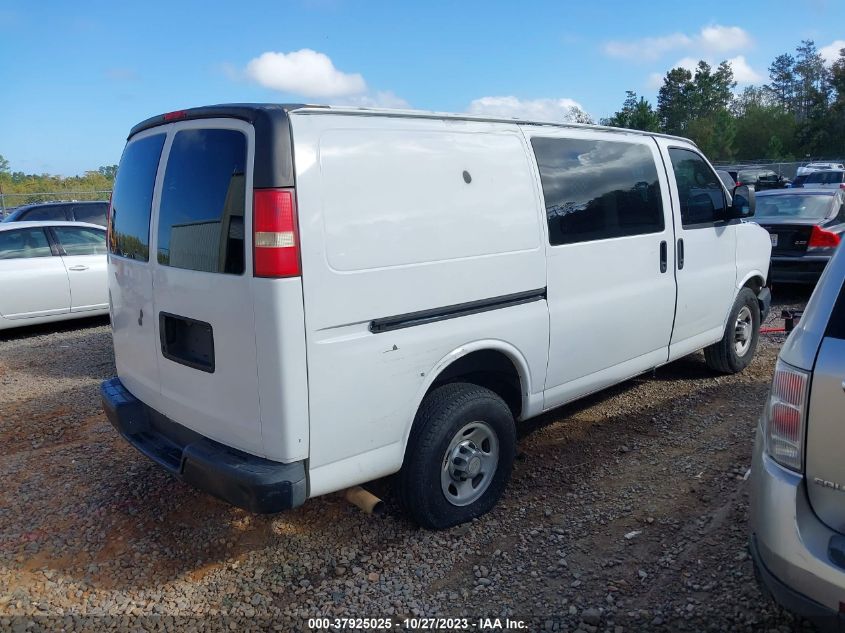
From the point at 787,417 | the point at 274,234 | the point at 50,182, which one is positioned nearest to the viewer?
the point at 787,417

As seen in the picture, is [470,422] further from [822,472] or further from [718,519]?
[822,472]

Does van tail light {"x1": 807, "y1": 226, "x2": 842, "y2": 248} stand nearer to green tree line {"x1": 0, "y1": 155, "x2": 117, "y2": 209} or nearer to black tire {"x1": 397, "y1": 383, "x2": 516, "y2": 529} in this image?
black tire {"x1": 397, "y1": 383, "x2": 516, "y2": 529}

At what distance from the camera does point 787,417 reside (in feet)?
7.57

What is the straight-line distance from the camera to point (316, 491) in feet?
9.68

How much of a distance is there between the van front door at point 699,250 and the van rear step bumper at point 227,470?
3.33 m

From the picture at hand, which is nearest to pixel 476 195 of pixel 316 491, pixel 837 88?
pixel 316 491

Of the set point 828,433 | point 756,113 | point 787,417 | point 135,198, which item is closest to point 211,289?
point 135,198

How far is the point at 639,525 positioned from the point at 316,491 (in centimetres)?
179

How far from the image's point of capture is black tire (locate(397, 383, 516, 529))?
11.0ft

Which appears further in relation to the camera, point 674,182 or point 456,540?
point 674,182

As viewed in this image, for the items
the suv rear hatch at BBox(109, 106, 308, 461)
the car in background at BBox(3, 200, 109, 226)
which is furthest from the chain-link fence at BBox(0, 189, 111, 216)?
the suv rear hatch at BBox(109, 106, 308, 461)

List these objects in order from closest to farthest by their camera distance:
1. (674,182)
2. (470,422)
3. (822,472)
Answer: (822,472)
(470,422)
(674,182)

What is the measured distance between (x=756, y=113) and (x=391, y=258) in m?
79.0

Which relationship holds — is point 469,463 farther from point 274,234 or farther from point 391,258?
point 274,234
